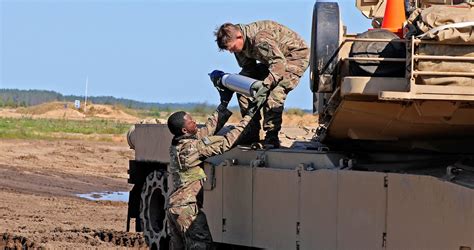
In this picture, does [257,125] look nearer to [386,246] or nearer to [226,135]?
[226,135]

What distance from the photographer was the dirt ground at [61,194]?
46.5 ft

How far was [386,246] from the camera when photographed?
8.72 metres

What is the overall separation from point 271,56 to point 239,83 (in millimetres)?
378

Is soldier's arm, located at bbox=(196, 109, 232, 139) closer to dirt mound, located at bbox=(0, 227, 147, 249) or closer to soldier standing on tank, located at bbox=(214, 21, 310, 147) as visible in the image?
soldier standing on tank, located at bbox=(214, 21, 310, 147)

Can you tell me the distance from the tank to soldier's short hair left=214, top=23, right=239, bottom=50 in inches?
36.0

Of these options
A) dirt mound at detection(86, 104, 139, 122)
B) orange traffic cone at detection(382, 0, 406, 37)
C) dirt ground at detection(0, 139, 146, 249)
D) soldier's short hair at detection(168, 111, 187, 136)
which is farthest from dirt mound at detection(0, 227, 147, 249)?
dirt mound at detection(86, 104, 139, 122)

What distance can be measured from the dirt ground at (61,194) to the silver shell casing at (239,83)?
316 cm

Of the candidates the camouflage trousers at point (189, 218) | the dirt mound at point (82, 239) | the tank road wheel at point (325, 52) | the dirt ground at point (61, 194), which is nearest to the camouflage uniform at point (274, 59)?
the camouflage trousers at point (189, 218)

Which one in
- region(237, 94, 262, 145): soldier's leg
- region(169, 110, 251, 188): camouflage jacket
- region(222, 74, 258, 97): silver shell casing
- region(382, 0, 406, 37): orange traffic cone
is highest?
region(382, 0, 406, 37): orange traffic cone

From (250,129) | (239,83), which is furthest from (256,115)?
(239,83)

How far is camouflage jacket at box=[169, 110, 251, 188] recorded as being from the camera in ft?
34.9

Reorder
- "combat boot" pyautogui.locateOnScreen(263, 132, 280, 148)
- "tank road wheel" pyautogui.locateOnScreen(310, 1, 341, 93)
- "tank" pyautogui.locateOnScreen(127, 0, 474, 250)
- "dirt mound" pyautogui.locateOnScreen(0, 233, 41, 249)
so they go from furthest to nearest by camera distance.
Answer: "dirt mound" pyautogui.locateOnScreen(0, 233, 41, 249) → "combat boot" pyautogui.locateOnScreen(263, 132, 280, 148) → "tank road wheel" pyautogui.locateOnScreen(310, 1, 341, 93) → "tank" pyautogui.locateOnScreen(127, 0, 474, 250)

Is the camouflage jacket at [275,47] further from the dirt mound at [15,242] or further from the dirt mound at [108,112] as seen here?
the dirt mound at [108,112]

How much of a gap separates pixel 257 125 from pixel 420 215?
297cm
